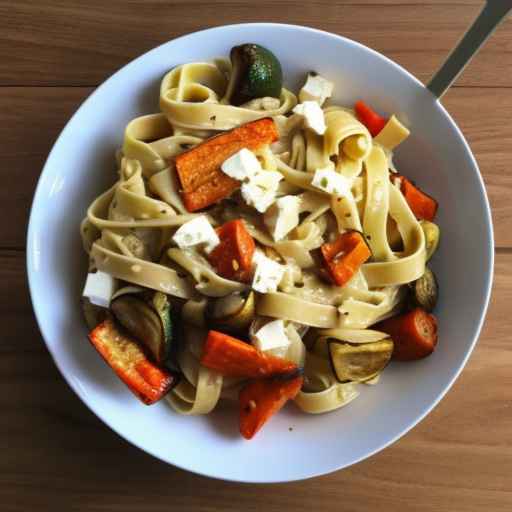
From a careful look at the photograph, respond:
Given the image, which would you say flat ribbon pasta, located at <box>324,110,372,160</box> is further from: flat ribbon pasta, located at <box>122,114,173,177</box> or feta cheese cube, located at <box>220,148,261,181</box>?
flat ribbon pasta, located at <box>122,114,173,177</box>

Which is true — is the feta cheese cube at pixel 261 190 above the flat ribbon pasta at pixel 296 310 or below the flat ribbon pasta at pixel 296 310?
above

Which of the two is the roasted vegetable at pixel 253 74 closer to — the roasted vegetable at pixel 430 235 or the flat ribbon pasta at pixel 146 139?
the flat ribbon pasta at pixel 146 139

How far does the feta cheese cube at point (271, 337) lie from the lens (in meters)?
1.99

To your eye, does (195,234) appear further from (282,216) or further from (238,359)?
(238,359)

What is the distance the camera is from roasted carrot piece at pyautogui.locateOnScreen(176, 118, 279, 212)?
2059 millimetres

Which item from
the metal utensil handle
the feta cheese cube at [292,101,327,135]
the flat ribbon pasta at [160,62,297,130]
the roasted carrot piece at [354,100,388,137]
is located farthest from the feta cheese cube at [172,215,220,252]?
the metal utensil handle

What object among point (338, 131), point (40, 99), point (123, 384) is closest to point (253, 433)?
point (123, 384)

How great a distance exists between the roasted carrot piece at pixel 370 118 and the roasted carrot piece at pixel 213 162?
360mm

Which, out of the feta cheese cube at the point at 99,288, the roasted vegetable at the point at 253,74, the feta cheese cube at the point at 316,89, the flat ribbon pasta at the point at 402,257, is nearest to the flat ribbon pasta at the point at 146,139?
the roasted vegetable at the point at 253,74

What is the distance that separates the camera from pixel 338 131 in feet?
6.88

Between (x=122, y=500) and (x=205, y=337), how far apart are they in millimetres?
841

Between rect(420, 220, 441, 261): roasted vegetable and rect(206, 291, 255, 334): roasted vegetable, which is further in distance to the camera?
rect(420, 220, 441, 261): roasted vegetable

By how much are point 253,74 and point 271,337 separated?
900mm

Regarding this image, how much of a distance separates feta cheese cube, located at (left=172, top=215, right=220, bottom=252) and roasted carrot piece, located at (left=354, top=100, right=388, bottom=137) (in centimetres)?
72
